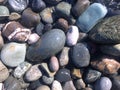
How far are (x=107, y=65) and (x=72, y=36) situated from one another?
38 centimetres

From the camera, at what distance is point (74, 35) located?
8.16 ft

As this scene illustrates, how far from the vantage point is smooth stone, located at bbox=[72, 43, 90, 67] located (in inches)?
96.7

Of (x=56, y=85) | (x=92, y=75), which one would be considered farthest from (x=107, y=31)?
(x=56, y=85)

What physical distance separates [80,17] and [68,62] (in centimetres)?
40

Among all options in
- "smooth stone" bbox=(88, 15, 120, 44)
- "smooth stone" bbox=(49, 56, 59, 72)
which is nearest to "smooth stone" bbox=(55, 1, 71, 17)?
"smooth stone" bbox=(88, 15, 120, 44)

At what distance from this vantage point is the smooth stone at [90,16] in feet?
8.11

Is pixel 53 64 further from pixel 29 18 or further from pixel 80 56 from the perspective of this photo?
pixel 29 18

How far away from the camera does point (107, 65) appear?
2.43 metres

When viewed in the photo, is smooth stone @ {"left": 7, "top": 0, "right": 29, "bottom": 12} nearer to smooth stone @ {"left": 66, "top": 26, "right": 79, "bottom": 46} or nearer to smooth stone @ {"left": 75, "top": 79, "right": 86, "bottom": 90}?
smooth stone @ {"left": 66, "top": 26, "right": 79, "bottom": 46}

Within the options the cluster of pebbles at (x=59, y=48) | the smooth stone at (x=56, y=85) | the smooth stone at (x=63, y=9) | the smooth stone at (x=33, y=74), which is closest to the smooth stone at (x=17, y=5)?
the cluster of pebbles at (x=59, y=48)

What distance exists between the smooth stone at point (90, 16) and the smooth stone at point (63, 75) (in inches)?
15.3

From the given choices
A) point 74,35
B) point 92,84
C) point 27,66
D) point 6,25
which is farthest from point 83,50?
point 6,25

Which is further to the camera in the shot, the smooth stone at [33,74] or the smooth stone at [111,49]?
the smooth stone at [33,74]

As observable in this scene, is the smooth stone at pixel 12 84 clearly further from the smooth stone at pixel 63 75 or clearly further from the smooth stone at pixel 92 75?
the smooth stone at pixel 92 75
